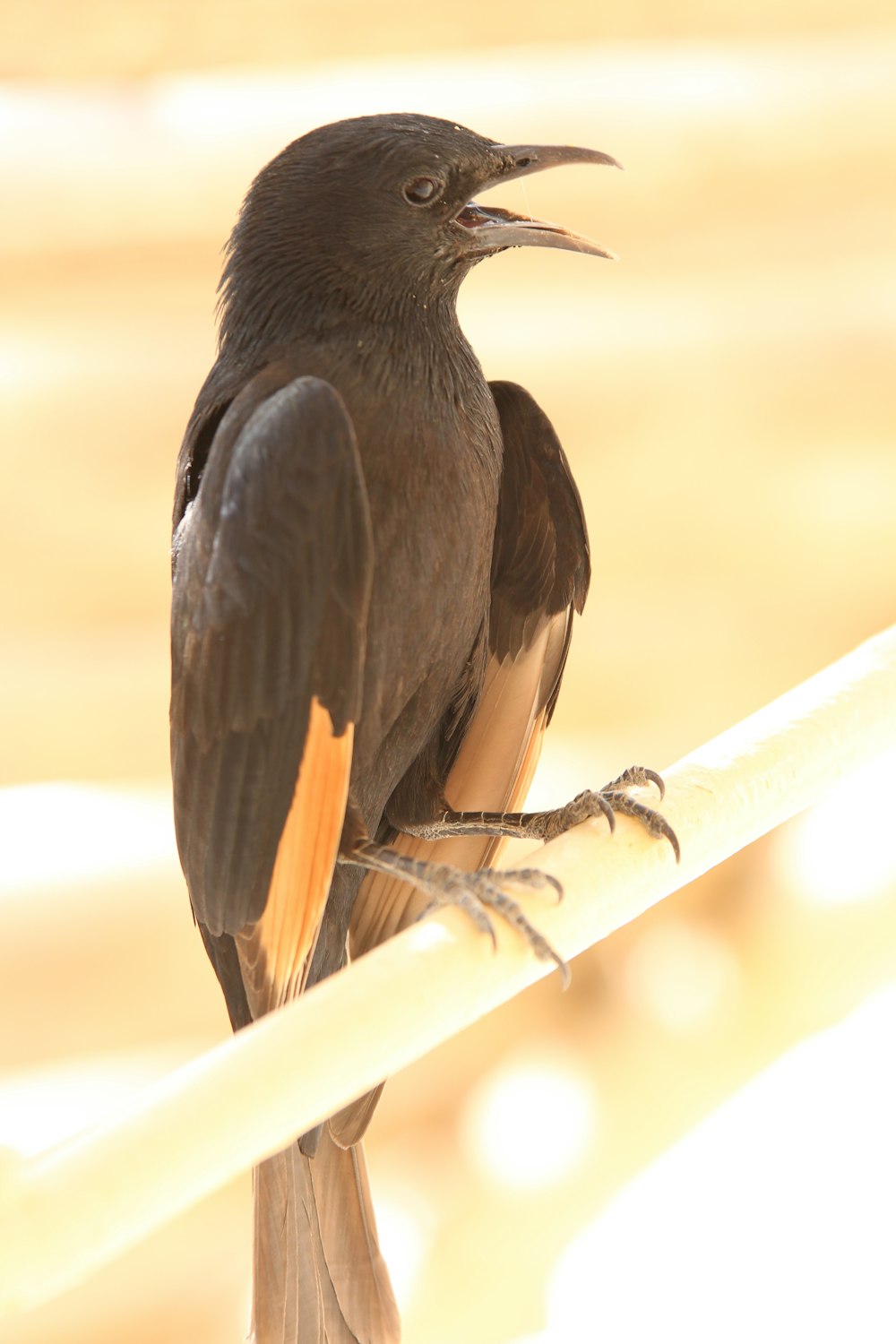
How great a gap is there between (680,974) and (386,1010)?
41.8 inches

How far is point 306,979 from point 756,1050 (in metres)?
0.92

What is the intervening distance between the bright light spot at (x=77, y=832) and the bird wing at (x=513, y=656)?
1.69ft

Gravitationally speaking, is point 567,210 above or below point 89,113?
below

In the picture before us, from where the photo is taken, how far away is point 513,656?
858 millimetres

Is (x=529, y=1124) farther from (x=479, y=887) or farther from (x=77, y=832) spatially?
(x=479, y=887)

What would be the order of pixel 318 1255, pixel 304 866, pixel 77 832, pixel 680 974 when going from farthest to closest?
pixel 680 974, pixel 77 832, pixel 318 1255, pixel 304 866

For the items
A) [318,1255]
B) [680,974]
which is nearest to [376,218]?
[318,1255]

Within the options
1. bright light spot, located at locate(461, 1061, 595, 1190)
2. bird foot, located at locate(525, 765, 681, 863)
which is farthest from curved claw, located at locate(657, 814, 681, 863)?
bright light spot, located at locate(461, 1061, 595, 1190)

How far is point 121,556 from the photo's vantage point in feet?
4.32

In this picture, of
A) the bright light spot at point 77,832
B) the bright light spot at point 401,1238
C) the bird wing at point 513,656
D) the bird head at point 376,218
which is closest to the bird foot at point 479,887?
the bird wing at point 513,656

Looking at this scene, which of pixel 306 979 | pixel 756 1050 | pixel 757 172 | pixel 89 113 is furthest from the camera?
pixel 756 1050

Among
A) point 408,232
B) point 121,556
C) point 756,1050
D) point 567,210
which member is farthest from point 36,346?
point 756,1050

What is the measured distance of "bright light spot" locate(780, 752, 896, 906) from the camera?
5.20 ft

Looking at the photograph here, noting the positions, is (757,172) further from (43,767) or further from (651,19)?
(43,767)
